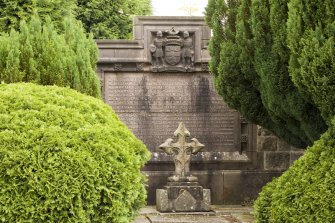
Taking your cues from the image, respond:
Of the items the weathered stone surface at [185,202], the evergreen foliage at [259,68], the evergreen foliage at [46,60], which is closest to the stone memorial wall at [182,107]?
the weathered stone surface at [185,202]

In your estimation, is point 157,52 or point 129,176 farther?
point 157,52

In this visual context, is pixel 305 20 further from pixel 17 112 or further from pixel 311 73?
pixel 17 112

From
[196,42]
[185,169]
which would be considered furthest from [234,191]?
[196,42]

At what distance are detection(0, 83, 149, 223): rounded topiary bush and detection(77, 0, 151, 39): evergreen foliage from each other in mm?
9238

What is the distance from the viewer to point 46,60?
8.23m

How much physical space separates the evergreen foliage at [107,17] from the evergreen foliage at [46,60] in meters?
6.49

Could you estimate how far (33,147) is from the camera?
17.5ft

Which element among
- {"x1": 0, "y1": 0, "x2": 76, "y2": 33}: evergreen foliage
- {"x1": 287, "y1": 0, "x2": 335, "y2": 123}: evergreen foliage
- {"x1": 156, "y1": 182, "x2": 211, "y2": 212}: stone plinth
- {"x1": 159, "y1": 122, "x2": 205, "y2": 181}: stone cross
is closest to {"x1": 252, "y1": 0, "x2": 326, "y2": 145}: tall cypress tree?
{"x1": 287, "y1": 0, "x2": 335, "y2": 123}: evergreen foliage

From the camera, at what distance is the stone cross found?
9.48m

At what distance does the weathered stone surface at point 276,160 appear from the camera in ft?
34.4

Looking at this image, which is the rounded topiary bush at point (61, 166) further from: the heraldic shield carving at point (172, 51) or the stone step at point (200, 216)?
the heraldic shield carving at point (172, 51)

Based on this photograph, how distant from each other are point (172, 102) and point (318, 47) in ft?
16.5

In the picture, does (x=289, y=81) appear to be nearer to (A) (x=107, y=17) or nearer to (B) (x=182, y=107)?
(B) (x=182, y=107)

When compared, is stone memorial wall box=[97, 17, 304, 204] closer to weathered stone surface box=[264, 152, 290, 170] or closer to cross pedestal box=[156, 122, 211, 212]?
weathered stone surface box=[264, 152, 290, 170]
